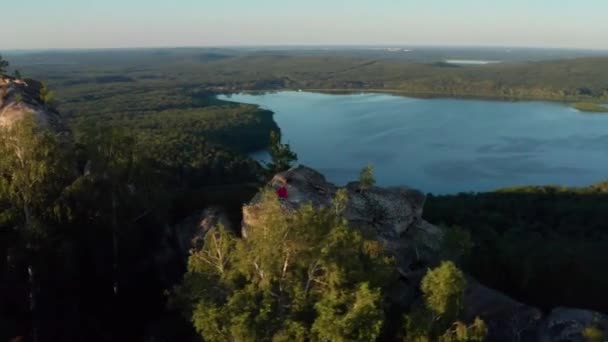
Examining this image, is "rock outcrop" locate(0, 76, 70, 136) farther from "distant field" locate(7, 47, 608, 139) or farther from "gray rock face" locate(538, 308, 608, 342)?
"distant field" locate(7, 47, 608, 139)

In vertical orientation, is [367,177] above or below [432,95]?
above

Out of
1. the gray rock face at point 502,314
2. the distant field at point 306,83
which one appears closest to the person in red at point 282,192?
the gray rock face at point 502,314

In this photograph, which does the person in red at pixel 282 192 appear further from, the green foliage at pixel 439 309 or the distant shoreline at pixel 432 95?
the distant shoreline at pixel 432 95

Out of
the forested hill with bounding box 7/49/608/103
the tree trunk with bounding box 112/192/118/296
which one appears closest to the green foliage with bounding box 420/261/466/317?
the tree trunk with bounding box 112/192/118/296

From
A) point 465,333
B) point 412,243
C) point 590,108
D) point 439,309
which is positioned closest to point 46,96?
point 412,243

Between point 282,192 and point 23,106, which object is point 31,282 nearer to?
point 282,192

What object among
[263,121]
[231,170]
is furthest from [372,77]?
[231,170]
